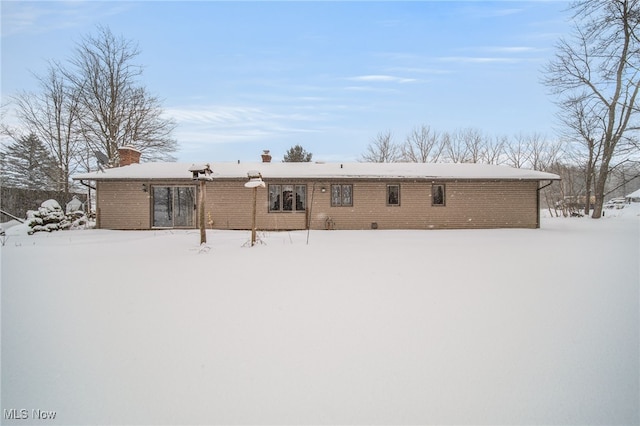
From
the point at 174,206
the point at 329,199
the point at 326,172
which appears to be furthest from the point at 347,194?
the point at 174,206

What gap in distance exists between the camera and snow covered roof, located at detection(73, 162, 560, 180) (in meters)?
12.6

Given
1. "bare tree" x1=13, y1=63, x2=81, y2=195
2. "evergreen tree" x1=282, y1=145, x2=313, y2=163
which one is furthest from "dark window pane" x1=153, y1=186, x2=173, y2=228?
"evergreen tree" x1=282, y1=145, x2=313, y2=163

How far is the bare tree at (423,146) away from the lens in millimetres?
32906

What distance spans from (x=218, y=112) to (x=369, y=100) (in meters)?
10.8

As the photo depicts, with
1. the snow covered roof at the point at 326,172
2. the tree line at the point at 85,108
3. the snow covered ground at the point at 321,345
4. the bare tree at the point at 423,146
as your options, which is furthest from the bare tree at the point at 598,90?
the tree line at the point at 85,108

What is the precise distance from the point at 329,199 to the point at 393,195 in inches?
113

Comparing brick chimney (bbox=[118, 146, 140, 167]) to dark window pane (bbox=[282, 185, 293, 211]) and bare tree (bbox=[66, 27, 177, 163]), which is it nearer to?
bare tree (bbox=[66, 27, 177, 163])

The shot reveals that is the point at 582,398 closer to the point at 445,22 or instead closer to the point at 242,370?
the point at 242,370

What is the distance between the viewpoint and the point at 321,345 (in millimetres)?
2654

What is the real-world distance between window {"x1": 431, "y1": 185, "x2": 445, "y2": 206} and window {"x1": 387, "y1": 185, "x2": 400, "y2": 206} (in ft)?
5.30

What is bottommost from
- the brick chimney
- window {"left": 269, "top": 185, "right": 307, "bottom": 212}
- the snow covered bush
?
the snow covered bush

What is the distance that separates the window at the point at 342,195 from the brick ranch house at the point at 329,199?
1.7 inches

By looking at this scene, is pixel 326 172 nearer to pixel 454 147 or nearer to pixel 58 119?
pixel 58 119

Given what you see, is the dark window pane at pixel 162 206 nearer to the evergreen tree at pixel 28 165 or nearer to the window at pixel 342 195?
the window at pixel 342 195
